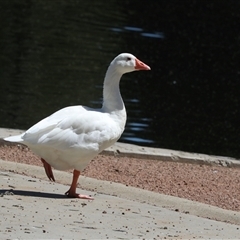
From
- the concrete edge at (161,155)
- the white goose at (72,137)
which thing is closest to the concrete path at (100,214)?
the white goose at (72,137)

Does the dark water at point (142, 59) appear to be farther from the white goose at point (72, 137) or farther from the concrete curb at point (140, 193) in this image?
the white goose at point (72, 137)

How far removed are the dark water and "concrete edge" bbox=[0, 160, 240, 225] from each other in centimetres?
567

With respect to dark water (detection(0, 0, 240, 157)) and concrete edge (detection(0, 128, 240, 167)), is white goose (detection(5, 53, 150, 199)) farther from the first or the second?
dark water (detection(0, 0, 240, 157))

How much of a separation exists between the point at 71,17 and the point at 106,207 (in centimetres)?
2003

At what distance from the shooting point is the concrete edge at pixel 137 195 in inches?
322

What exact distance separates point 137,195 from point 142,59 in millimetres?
13808

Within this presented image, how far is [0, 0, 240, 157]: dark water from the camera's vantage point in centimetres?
1653

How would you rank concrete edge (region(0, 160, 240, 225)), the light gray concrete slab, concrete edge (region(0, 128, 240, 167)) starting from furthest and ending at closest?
concrete edge (region(0, 128, 240, 167))
concrete edge (region(0, 160, 240, 225))
the light gray concrete slab

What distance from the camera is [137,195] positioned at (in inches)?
341

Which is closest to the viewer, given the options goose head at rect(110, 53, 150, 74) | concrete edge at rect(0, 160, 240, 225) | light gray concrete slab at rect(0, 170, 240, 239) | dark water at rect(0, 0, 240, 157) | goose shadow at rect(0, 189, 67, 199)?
light gray concrete slab at rect(0, 170, 240, 239)

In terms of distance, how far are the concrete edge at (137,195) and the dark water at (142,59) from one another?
5.67 m

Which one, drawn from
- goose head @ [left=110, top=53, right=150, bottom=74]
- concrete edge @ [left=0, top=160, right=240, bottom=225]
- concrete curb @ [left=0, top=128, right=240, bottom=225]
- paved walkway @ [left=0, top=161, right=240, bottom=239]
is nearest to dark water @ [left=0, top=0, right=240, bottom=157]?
concrete curb @ [left=0, top=128, right=240, bottom=225]

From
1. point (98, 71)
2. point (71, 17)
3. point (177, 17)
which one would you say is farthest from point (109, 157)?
point (177, 17)

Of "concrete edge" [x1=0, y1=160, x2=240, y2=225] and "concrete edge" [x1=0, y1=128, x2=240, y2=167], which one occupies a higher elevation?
"concrete edge" [x1=0, y1=160, x2=240, y2=225]
